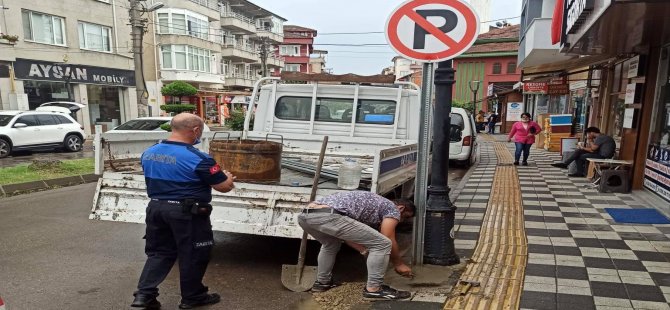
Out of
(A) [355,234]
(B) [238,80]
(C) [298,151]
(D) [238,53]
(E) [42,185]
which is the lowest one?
(E) [42,185]

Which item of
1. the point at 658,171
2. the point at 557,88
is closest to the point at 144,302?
the point at 658,171

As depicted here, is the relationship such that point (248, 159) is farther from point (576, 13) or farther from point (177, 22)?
point (177, 22)

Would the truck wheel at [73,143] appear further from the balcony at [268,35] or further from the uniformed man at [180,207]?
the balcony at [268,35]

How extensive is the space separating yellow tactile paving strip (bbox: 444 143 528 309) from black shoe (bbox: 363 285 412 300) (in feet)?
1.12

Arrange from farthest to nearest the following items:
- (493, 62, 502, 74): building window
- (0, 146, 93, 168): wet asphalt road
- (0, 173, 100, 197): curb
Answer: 1. (493, 62, 502, 74): building window
2. (0, 146, 93, 168): wet asphalt road
3. (0, 173, 100, 197): curb

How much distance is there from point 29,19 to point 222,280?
2199cm

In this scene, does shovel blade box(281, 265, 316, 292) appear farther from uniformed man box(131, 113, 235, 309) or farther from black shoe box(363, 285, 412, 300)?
uniformed man box(131, 113, 235, 309)

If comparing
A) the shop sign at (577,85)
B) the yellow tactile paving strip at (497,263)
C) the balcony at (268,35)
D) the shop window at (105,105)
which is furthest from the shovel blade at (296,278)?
the balcony at (268,35)

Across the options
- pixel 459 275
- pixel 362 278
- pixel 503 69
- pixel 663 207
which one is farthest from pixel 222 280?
pixel 503 69

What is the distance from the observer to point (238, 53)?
41188 mm

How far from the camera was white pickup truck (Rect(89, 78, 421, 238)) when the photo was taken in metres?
3.85

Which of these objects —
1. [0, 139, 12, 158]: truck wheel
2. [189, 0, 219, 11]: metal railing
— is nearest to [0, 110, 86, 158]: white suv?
[0, 139, 12, 158]: truck wheel

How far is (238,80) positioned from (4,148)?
1233 inches

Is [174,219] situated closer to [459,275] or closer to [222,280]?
[222,280]
